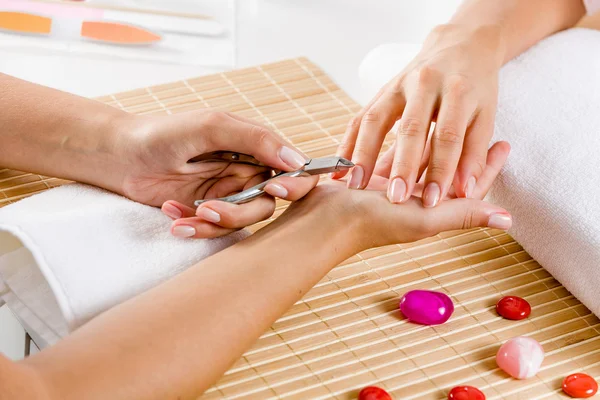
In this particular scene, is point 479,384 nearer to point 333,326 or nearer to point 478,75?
point 333,326

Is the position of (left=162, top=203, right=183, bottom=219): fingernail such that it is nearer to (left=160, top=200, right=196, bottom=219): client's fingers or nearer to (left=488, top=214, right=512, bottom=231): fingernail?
(left=160, top=200, right=196, bottom=219): client's fingers

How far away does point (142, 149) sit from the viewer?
106cm

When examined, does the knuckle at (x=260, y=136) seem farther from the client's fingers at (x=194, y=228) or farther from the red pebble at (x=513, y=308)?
the red pebble at (x=513, y=308)

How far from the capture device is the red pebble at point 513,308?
1011 millimetres

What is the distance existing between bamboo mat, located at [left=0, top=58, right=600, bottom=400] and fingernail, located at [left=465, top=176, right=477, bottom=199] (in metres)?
0.09

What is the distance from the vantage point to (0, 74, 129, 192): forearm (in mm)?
1093

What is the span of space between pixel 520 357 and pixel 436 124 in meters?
0.30

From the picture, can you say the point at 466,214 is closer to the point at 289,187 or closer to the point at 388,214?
the point at 388,214

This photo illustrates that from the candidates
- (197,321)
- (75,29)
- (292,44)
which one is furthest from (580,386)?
(75,29)

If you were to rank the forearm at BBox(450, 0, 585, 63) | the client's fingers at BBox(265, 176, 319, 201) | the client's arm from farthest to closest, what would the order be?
1. the forearm at BBox(450, 0, 585, 63)
2. the client's fingers at BBox(265, 176, 319, 201)
3. the client's arm

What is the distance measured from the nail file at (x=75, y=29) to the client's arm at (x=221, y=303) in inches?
41.4

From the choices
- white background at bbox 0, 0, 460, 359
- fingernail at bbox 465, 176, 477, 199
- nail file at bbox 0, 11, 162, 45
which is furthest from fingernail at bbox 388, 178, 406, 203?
nail file at bbox 0, 11, 162, 45

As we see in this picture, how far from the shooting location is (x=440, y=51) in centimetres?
118

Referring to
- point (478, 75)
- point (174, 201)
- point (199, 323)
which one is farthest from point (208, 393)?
point (478, 75)
